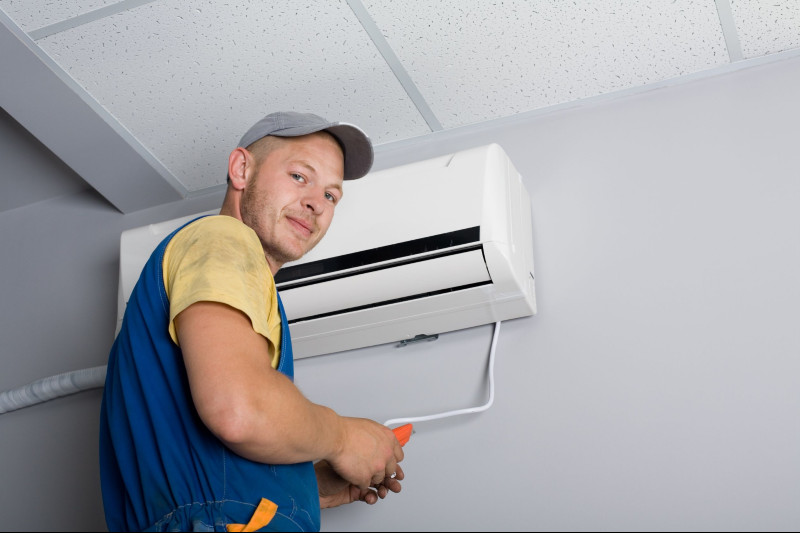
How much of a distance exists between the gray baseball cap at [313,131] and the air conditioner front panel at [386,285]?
229mm

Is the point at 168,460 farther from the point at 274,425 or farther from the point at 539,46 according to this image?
the point at 539,46

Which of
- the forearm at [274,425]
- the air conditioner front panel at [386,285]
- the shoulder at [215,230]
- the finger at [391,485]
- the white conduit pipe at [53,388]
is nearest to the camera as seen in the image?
the forearm at [274,425]

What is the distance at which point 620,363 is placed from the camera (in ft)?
5.02

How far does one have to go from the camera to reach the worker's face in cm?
135

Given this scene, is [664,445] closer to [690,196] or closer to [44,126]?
[690,196]

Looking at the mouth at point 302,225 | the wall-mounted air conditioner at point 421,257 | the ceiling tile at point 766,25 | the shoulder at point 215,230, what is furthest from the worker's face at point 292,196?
the ceiling tile at point 766,25

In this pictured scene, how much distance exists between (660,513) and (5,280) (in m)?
1.81

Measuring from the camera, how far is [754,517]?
1342 millimetres

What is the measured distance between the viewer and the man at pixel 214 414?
917mm

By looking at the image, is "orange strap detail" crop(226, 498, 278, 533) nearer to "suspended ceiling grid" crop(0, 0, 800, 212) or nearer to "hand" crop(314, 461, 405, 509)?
"hand" crop(314, 461, 405, 509)

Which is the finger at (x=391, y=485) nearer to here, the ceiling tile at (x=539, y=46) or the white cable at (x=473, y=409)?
the white cable at (x=473, y=409)

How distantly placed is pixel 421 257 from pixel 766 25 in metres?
0.85

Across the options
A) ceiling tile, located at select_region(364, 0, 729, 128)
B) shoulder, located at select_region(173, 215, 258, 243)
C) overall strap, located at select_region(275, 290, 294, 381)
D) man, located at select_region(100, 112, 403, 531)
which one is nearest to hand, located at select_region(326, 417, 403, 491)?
man, located at select_region(100, 112, 403, 531)

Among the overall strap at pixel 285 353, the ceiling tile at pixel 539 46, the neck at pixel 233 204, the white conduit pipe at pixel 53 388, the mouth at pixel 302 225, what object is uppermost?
the ceiling tile at pixel 539 46
